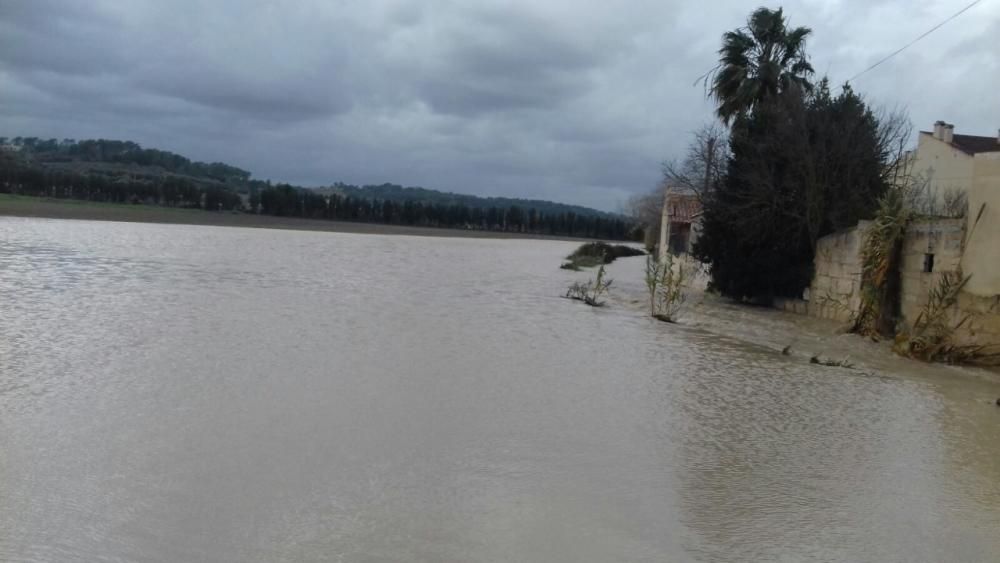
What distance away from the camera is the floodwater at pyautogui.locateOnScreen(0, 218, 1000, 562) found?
18.3ft

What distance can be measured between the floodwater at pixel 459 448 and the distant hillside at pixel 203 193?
81584 millimetres

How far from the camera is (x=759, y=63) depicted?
27.2m

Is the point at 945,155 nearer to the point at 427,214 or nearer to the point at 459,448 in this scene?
the point at 459,448

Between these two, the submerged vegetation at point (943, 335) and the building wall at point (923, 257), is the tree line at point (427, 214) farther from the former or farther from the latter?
the submerged vegetation at point (943, 335)

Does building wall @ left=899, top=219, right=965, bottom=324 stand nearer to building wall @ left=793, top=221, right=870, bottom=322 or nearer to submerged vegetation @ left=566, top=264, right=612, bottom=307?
building wall @ left=793, top=221, right=870, bottom=322

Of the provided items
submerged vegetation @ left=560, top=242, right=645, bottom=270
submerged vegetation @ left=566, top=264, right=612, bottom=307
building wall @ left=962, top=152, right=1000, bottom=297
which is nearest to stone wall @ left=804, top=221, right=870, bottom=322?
building wall @ left=962, top=152, right=1000, bottom=297

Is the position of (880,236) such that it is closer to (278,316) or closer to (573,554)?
(278,316)

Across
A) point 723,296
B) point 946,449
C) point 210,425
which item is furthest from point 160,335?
point 723,296

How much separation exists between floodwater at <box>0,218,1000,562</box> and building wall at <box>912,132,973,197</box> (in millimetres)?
21358

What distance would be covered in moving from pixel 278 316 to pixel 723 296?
14188 millimetres

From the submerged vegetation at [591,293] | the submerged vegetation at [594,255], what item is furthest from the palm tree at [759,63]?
the submerged vegetation at [594,255]

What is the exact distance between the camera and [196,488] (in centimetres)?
621

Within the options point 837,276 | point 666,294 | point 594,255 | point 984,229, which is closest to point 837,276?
point 837,276

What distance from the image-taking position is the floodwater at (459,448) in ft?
18.3
